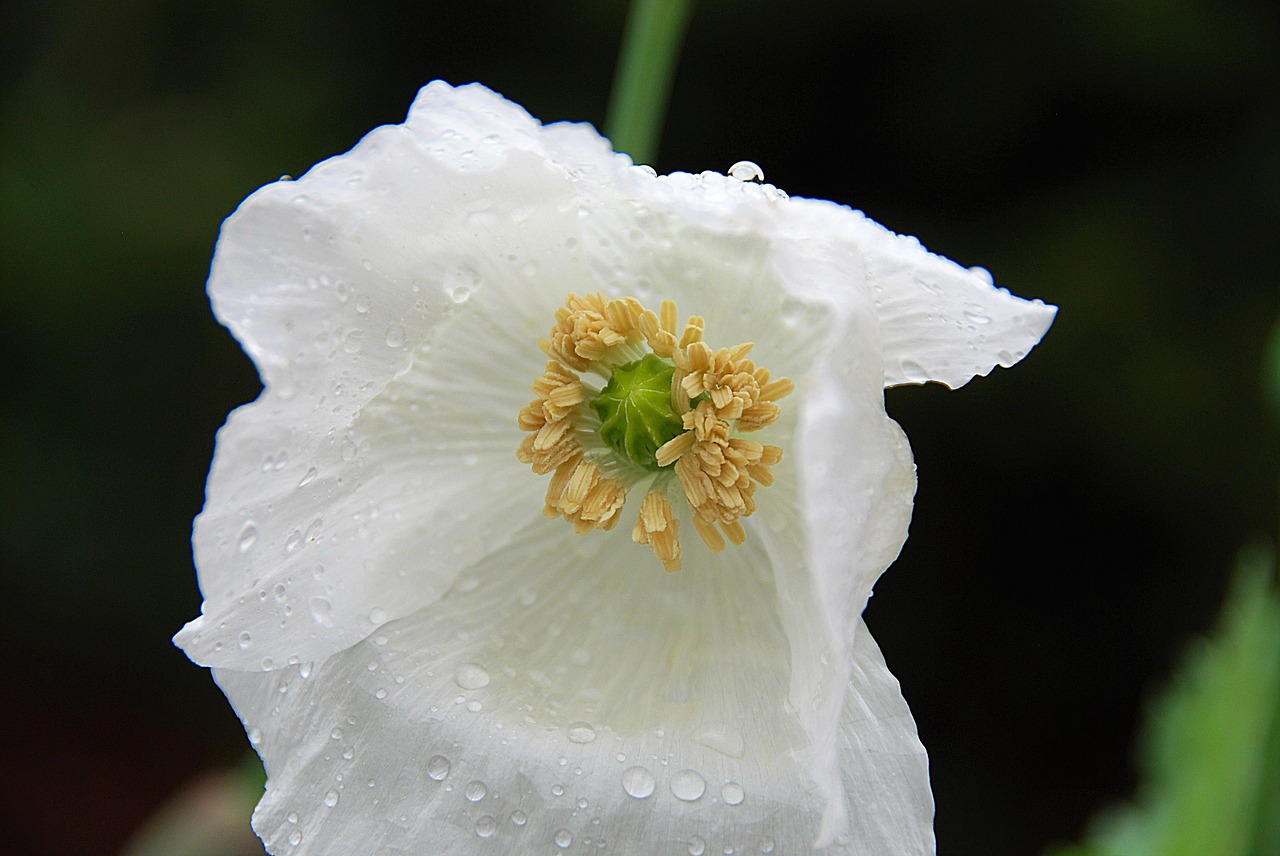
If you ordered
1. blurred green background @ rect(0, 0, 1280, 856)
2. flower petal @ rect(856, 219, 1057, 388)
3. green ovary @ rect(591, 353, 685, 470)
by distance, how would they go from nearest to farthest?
1. flower petal @ rect(856, 219, 1057, 388)
2. green ovary @ rect(591, 353, 685, 470)
3. blurred green background @ rect(0, 0, 1280, 856)

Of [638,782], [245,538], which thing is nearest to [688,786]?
[638,782]

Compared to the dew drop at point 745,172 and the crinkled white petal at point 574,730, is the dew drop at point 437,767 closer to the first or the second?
the crinkled white petal at point 574,730

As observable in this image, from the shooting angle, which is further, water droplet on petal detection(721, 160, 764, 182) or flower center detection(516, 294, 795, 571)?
flower center detection(516, 294, 795, 571)

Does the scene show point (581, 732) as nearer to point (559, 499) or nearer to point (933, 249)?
point (559, 499)

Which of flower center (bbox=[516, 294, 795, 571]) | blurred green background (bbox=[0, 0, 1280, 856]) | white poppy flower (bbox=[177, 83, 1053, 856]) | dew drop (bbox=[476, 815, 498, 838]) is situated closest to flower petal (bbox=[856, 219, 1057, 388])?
white poppy flower (bbox=[177, 83, 1053, 856])

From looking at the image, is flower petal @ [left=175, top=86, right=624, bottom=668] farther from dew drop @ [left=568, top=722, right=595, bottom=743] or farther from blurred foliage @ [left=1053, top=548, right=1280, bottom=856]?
blurred foliage @ [left=1053, top=548, right=1280, bottom=856]

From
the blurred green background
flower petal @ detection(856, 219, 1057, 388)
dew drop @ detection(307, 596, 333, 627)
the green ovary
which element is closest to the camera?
flower petal @ detection(856, 219, 1057, 388)
